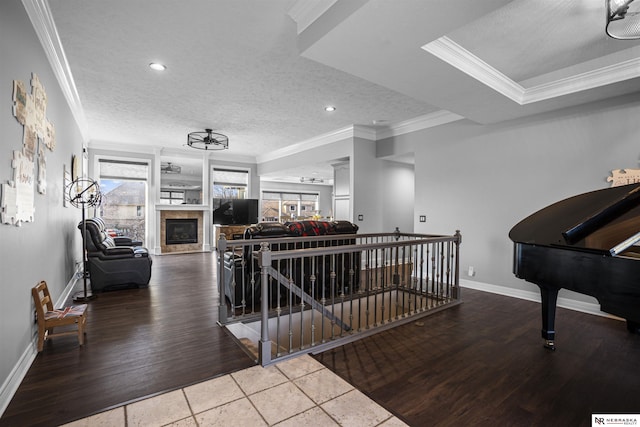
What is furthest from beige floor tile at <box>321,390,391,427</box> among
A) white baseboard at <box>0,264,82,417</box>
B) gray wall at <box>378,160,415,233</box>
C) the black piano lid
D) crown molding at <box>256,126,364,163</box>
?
crown molding at <box>256,126,364,163</box>

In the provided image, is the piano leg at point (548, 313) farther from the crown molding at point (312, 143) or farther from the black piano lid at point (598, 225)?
the crown molding at point (312, 143)

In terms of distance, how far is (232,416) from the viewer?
1715mm

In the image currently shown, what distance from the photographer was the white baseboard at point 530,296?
3.59 meters

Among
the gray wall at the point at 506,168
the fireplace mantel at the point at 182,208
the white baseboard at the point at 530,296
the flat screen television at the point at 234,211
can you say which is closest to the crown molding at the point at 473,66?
the gray wall at the point at 506,168

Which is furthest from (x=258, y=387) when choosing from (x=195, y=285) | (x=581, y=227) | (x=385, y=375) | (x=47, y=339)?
(x=195, y=285)

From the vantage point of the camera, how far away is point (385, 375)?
7.13ft

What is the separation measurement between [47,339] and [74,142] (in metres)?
3.60

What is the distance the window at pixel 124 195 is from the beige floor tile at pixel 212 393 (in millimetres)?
7327

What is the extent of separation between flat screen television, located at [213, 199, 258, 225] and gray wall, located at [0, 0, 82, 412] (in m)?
5.33

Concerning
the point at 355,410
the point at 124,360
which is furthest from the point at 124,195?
the point at 355,410

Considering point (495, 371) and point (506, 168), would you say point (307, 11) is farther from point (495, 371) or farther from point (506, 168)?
point (506, 168)

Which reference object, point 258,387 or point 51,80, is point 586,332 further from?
point 51,80

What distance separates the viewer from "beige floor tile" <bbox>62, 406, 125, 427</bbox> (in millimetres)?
1640

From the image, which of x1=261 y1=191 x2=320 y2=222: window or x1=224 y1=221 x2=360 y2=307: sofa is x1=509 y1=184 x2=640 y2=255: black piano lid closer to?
x1=224 y1=221 x2=360 y2=307: sofa
